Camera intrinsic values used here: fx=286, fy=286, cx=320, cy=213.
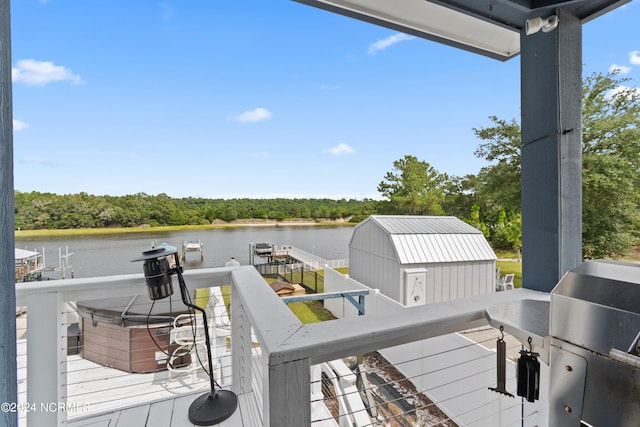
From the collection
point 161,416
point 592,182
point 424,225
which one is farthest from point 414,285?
point 161,416

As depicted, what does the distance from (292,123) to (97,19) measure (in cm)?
675

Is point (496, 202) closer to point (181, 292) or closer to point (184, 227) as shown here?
point (181, 292)

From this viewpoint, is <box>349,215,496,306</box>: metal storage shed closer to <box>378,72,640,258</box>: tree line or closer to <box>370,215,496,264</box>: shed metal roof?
<box>370,215,496,264</box>: shed metal roof

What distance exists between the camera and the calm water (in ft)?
12.7

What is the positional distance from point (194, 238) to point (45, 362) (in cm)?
540

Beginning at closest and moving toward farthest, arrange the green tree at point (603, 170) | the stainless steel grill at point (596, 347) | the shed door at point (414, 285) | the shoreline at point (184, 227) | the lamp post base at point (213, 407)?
the stainless steel grill at point (596, 347), the lamp post base at point (213, 407), the green tree at point (603, 170), the shoreline at point (184, 227), the shed door at point (414, 285)

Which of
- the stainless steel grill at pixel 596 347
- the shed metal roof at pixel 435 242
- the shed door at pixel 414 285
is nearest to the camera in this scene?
the stainless steel grill at pixel 596 347

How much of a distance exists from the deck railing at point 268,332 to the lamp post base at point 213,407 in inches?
3.6

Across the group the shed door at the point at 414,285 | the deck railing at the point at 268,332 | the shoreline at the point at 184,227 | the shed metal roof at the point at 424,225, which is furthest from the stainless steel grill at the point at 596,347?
the shed metal roof at the point at 424,225

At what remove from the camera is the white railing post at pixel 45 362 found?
1038 millimetres

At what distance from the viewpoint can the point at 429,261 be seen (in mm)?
3828

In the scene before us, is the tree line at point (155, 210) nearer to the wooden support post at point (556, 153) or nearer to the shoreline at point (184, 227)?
the shoreline at point (184, 227)

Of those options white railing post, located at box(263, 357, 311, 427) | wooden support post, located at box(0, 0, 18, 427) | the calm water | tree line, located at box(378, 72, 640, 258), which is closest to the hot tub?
the calm water

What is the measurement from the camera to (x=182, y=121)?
950 cm
